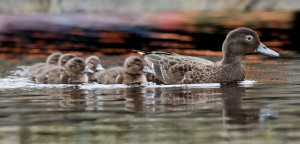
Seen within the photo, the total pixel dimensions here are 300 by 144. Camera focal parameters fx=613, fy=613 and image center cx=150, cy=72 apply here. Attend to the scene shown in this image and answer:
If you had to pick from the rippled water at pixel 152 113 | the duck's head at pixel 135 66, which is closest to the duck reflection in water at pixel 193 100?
the rippled water at pixel 152 113

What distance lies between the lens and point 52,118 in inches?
210

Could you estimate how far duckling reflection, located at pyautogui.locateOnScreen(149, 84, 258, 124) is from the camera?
5395mm

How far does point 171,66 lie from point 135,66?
27.2 inches

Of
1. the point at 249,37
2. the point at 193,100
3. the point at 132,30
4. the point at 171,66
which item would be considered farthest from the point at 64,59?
the point at 132,30

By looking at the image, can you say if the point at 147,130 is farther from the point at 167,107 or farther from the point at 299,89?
the point at 299,89

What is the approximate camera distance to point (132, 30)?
22500 mm

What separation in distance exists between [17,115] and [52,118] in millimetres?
426

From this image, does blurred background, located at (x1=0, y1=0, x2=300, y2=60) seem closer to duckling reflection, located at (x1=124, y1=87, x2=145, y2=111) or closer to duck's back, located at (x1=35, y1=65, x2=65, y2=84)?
duck's back, located at (x1=35, y1=65, x2=65, y2=84)

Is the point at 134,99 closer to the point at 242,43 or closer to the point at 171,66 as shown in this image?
the point at 171,66

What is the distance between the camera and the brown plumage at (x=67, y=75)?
8.54 metres

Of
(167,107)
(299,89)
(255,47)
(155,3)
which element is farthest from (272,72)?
(155,3)

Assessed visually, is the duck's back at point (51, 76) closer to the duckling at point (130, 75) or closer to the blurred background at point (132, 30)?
the duckling at point (130, 75)

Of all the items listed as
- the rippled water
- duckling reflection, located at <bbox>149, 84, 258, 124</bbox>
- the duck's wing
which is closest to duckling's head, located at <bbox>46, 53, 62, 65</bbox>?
the rippled water

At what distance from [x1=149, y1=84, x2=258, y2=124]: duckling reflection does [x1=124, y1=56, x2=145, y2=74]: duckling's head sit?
915 mm
